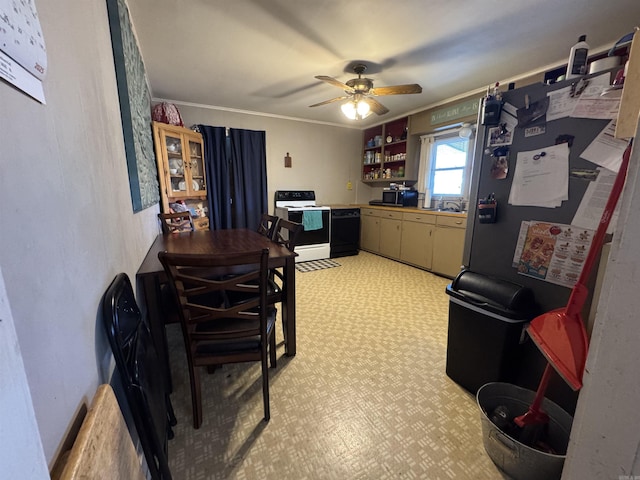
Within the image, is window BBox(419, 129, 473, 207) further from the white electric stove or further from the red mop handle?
the red mop handle

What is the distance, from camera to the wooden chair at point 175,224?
2.54 meters

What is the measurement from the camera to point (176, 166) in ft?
10.9

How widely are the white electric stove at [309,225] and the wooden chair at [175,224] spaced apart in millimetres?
1504

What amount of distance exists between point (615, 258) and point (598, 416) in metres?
0.38

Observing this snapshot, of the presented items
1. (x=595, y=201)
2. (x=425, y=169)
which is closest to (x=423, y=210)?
(x=425, y=169)

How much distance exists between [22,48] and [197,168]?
11.7 ft

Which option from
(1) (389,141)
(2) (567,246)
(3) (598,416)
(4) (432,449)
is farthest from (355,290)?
(1) (389,141)

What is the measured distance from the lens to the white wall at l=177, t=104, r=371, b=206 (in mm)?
4051

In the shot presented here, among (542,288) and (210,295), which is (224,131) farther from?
(542,288)

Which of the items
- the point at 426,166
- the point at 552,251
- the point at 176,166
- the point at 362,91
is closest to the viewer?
the point at 552,251

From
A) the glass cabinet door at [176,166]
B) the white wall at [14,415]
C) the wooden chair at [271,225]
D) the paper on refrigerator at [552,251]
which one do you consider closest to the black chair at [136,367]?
the white wall at [14,415]

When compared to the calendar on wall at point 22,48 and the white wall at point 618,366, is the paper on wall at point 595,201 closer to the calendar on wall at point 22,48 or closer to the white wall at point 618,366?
the white wall at point 618,366

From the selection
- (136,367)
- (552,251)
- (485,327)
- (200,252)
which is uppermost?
(552,251)

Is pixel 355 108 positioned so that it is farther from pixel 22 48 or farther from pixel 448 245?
pixel 22 48
